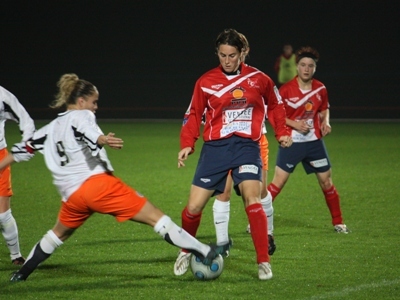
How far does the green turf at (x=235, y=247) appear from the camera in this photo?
222 inches

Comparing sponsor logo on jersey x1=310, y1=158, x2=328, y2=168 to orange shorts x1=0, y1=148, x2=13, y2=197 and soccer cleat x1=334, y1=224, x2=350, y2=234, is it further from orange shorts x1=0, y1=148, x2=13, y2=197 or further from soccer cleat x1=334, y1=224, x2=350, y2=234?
orange shorts x1=0, y1=148, x2=13, y2=197

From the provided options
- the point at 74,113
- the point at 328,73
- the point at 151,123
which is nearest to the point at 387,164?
the point at 74,113

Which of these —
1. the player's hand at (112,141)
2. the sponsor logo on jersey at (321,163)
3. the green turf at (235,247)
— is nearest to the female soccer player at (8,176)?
the green turf at (235,247)

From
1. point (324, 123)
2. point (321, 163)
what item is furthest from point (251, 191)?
point (324, 123)

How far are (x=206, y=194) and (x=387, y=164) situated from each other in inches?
316

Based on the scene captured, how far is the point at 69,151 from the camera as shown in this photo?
5586 millimetres

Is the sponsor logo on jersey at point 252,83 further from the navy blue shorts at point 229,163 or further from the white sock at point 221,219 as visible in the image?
the white sock at point 221,219

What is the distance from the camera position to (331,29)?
29.8 meters

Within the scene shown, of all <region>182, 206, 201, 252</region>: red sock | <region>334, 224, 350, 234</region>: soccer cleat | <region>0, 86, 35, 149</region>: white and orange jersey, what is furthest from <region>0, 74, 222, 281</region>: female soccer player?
<region>334, 224, 350, 234</region>: soccer cleat

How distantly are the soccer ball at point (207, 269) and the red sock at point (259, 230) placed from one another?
0.97 ft

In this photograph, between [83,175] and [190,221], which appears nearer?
[83,175]

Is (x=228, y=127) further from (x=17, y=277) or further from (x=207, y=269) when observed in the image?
(x=17, y=277)

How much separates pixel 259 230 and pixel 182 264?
0.71 metres

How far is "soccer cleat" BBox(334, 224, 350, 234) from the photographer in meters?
8.05
